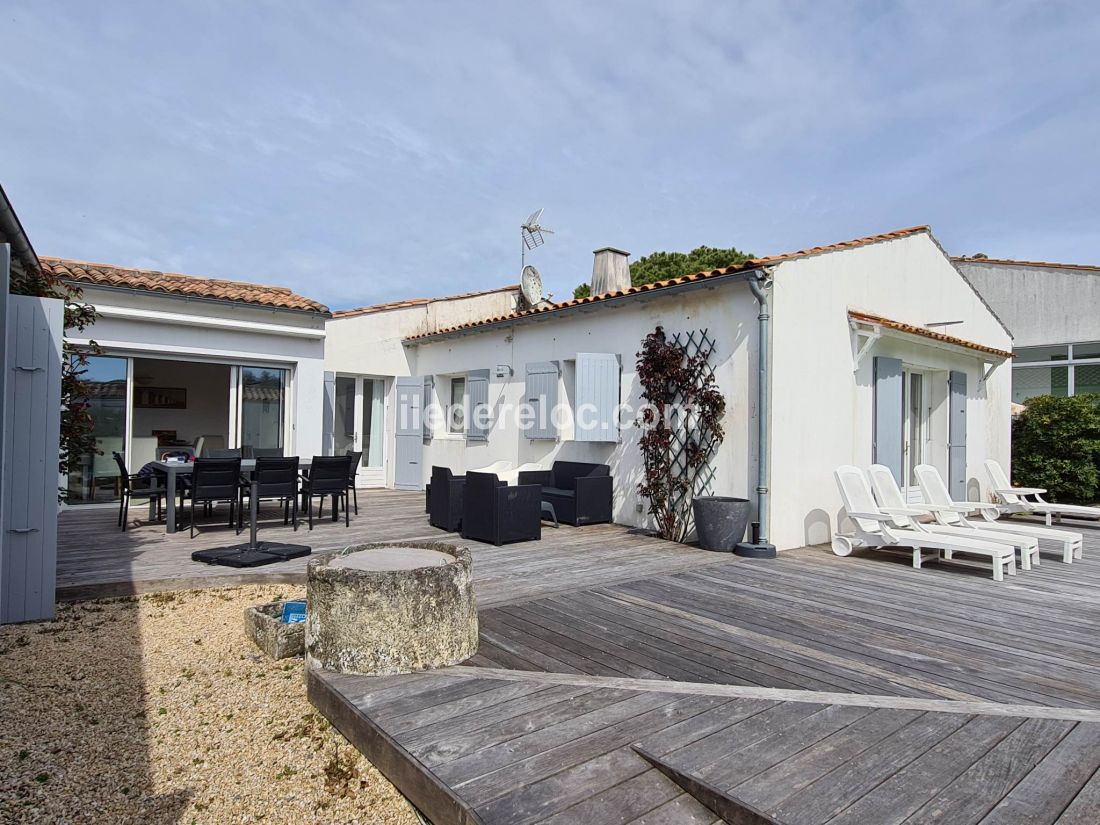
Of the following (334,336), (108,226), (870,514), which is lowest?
(870,514)

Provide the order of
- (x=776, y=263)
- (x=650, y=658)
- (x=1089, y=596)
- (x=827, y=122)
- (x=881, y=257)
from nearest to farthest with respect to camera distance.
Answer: (x=650, y=658) → (x=1089, y=596) → (x=776, y=263) → (x=881, y=257) → (x=827, y=122)

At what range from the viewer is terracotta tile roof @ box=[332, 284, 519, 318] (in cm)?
1168

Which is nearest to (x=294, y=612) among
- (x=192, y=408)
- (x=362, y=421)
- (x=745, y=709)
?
(x=745, y=709)

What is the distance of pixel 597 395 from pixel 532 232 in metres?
5.71

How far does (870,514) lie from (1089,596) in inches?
67.3

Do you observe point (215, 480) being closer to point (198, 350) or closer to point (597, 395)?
point (198, 350)

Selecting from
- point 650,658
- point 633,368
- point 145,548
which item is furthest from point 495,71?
point 650,658

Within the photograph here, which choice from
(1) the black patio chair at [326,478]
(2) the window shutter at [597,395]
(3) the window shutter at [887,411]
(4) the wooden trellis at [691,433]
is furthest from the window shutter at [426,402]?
(3) the window shutter at [887,411]

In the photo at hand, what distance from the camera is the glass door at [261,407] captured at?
9836mm

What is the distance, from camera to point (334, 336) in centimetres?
1153

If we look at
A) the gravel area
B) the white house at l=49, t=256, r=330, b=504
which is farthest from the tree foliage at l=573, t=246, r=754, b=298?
the gravel area

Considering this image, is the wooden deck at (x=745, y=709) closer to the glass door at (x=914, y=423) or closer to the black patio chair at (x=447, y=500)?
the black patio chair at (x=447, y=500)

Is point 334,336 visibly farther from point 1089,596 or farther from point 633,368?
point 1089,596

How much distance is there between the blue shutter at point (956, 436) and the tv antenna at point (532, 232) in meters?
7.58
